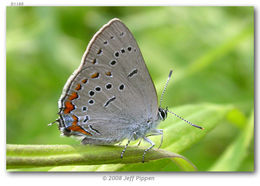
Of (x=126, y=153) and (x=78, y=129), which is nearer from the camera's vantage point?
(x=126, y=153)

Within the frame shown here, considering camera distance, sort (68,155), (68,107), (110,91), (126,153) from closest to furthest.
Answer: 1. (68,155)
2. (126,153)
3. (68,107)
4. (110,91)

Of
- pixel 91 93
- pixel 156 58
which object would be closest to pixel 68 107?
pixel 91 93

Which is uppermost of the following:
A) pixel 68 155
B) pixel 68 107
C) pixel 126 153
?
pixel 68 107

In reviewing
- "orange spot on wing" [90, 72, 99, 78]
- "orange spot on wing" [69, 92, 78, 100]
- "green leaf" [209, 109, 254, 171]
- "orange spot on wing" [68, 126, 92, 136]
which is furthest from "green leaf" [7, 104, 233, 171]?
"orange spot on wing" [90, 72, 99, 78]

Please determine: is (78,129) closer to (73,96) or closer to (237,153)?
(73,96)

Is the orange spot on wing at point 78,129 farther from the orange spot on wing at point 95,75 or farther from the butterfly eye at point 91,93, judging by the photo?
the orange spot on wing at point 95,75

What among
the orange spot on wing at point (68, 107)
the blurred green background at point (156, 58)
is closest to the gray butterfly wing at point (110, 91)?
the orange spot on wing at point (68, 107)

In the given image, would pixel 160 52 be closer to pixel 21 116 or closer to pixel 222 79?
pixel 222 79
